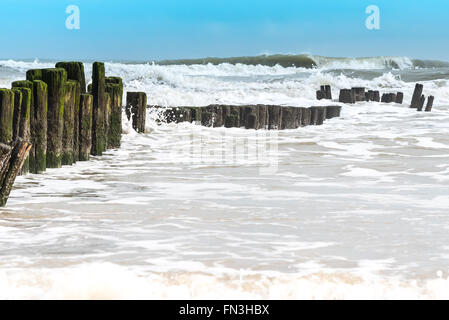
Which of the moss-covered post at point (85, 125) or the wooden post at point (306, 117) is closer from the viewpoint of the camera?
the moss-covered post at point (85, 125)

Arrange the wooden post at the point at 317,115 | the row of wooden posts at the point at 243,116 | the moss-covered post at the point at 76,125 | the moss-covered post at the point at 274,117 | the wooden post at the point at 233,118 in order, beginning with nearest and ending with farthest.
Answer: the moss-covered post at the point at 76,125 < the row of wooden posts at the point at 243,116 < the wooden post at the point at 233,118 < the moss-covered post at the point at 274,117 < the wooden post at the point at 317,115

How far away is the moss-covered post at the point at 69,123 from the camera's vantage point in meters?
7.72

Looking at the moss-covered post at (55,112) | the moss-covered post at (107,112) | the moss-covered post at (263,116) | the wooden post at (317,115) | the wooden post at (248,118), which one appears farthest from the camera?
the wooden post at (317,115)

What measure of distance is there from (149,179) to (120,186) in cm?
50

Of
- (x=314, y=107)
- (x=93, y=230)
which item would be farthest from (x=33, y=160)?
(x=314, y=107)

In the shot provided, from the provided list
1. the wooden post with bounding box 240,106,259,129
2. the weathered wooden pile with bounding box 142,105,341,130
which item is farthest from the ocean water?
the wooden post with bounding box 240,106,259,129

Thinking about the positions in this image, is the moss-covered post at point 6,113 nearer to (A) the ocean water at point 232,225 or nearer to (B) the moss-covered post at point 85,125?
(A) the ocean water at point 232,225

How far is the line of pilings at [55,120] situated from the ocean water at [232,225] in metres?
0.20

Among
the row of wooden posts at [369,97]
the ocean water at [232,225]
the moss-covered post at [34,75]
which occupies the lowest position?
the ocean water at [232,225]

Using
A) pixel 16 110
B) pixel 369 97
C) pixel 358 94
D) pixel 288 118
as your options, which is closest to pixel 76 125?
pixel 16 110

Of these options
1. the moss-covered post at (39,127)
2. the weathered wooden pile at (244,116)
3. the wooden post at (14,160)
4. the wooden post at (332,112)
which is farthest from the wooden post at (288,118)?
the wooden post at (14,160)

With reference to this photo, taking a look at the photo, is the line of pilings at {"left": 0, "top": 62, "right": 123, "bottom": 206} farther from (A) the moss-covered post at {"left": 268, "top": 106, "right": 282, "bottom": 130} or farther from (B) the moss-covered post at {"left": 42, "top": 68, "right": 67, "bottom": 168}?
(A) the moss-covered post at {"left": 268, "top": 106, "right": 282, "bottom": 130}

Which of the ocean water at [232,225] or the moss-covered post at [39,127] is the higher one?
the moss-covered post at [39,127]
